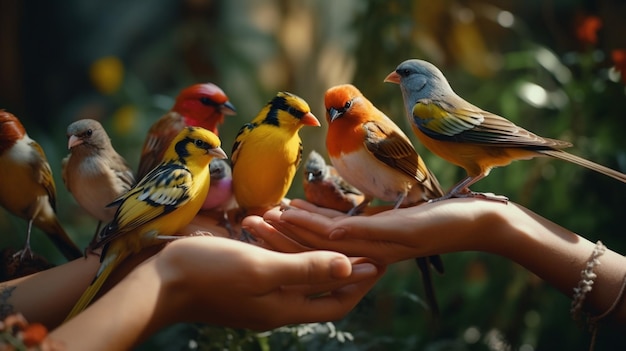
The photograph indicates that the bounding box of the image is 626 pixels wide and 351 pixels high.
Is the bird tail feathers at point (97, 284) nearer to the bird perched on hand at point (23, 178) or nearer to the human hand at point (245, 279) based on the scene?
the human hand at point (245, 279)

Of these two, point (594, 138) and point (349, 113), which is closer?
point (349, 113)

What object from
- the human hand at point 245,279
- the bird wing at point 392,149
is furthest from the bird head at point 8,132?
the bird wing at point 392,149

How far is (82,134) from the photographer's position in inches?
73.7

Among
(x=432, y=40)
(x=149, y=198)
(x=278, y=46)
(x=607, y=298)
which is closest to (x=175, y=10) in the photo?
(x=278, y=46)

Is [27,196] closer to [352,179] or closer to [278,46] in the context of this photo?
[352,179]

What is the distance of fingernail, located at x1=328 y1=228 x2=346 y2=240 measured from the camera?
65.9 inches

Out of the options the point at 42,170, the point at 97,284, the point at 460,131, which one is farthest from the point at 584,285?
the point at 42,170

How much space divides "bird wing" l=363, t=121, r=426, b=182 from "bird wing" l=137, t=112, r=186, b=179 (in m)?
0.57

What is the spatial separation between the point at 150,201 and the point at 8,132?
0.46 meters

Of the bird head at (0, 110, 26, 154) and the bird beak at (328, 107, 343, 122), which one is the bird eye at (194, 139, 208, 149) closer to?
the bird beak at (328, 107, 343, 122)

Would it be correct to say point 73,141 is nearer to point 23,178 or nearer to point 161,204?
point 23,178

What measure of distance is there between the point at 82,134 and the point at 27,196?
24 centimetres

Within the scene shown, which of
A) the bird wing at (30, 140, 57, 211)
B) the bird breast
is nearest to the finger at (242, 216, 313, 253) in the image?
the bird breast

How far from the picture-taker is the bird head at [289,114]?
1931 millimetres
